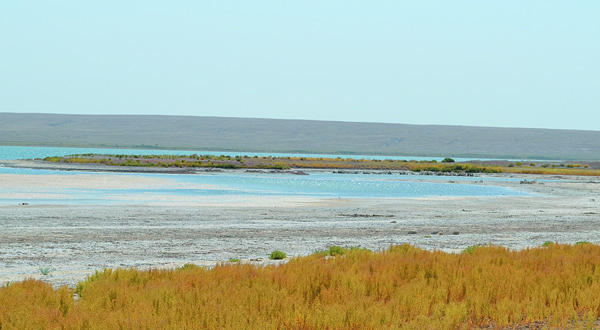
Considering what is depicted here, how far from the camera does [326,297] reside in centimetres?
904

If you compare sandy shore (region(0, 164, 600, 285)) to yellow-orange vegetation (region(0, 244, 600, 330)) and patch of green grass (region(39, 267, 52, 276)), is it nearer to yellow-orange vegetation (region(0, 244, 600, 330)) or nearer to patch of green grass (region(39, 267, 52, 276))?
patch of green grass (region(39, 267, 52, 276))

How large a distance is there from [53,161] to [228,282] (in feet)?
212

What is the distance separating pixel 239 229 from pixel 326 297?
34.8 ft

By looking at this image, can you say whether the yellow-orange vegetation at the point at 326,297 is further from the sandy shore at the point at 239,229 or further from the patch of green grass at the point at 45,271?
the sandy shore at the point at 239,229

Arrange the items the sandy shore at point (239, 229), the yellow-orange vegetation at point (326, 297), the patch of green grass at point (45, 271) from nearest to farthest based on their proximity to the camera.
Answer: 1. the yellow-orange vegetation at point (326, 297)
2. the patch of green grass at point (45, 271)
3. the sandy shore at point (239, 229)

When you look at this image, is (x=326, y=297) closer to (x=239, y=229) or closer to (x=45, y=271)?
(x=45, y=271)

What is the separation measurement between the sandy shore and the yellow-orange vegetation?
222 cm

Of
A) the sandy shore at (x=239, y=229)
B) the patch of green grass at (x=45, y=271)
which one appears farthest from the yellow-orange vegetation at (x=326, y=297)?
the sandy shore at (x=239, y=229)

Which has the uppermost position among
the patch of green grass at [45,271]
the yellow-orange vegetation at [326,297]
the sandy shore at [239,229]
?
the yellow-orange vegetation at [326,297]

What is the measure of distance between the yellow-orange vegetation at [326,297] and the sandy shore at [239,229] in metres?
2.22

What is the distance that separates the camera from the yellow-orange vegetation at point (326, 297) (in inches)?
297

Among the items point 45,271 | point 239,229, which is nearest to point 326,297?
point 45,271

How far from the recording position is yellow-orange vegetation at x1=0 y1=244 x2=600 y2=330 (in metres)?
7.54

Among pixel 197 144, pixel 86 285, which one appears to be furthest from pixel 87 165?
pixel 197 144
